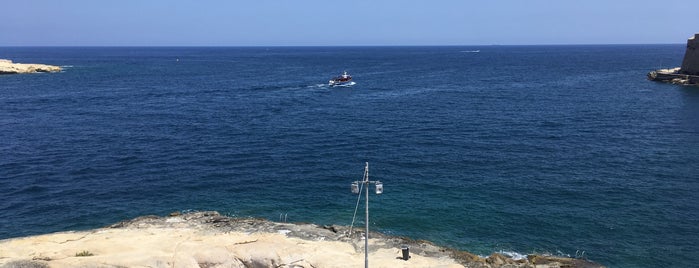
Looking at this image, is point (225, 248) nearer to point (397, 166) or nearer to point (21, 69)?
point (397, 166)

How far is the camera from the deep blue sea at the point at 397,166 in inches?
1746

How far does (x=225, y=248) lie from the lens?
101 ft

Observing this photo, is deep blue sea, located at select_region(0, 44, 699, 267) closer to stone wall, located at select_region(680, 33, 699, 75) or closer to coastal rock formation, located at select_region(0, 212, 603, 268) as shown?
coastal rock formation, located at select_region(0, 212, 603, 268)

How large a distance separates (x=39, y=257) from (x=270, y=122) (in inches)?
2310

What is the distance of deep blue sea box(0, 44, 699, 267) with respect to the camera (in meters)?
44.3

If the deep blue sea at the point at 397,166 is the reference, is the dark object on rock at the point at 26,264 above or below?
above

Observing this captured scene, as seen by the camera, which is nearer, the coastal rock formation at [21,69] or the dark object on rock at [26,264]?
the dark object on rock at [26,264]

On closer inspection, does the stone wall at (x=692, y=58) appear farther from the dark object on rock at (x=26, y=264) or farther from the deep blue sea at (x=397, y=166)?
the dark object on rock at (x=26, y=264)

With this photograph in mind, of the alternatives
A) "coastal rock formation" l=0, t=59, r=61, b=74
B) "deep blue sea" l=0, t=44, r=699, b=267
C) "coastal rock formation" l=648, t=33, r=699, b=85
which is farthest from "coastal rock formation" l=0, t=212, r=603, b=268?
"coastal rock formation" l=0, t=59, r=61, b=74

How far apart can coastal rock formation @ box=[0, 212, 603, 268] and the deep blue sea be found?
461 centimetres

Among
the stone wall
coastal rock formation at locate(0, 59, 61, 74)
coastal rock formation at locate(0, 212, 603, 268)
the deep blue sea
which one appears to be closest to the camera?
coastal rock formation at locate(0, 212, 603, 268)

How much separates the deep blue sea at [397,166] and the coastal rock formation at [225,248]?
15.1 feet

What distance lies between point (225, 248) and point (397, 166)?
32.8m

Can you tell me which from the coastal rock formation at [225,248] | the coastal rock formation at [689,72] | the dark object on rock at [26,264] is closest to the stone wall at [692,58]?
the coastal rock formation at [689,72]
